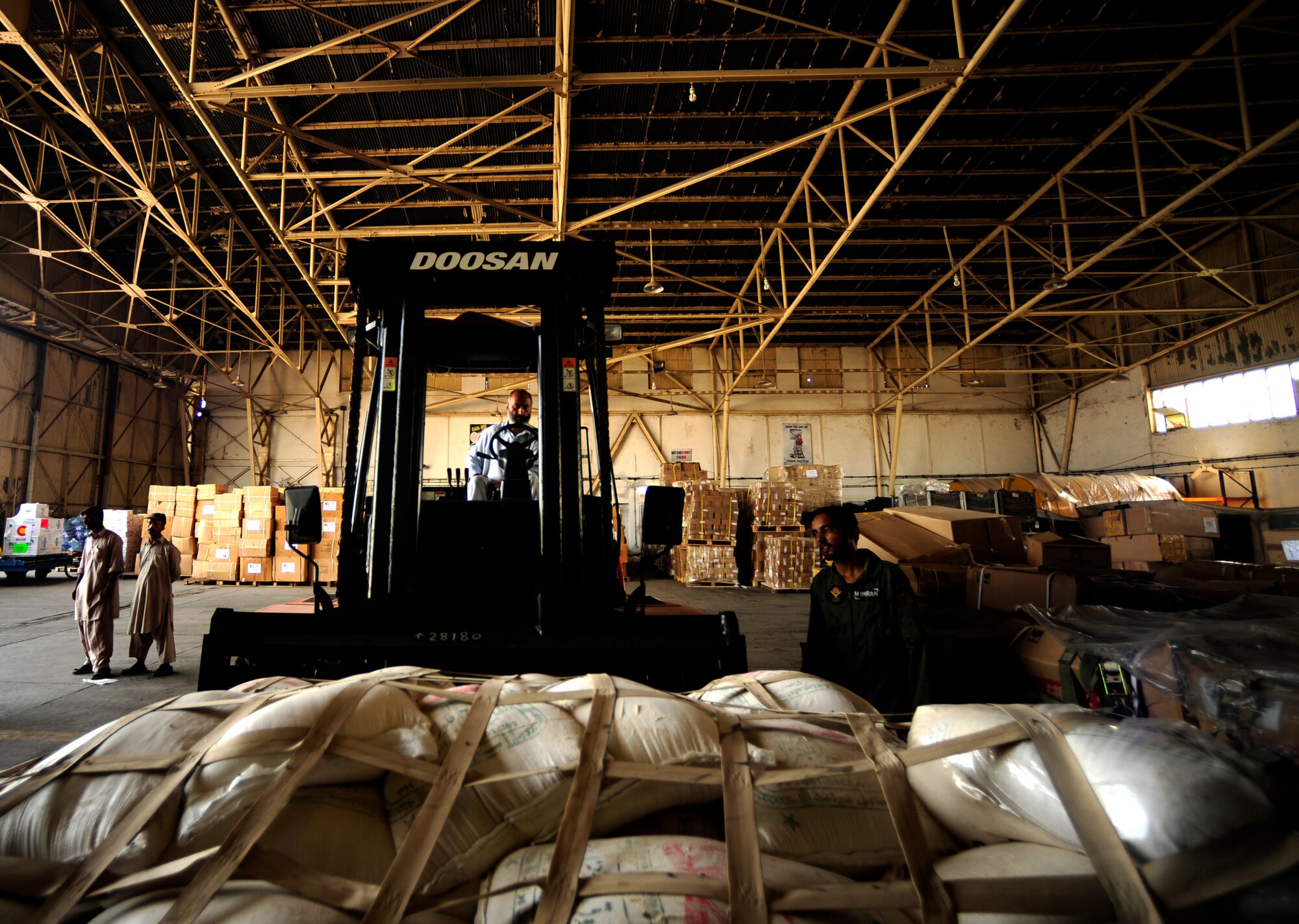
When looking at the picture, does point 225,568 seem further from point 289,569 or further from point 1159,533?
point 1159,533

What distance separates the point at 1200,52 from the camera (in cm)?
856

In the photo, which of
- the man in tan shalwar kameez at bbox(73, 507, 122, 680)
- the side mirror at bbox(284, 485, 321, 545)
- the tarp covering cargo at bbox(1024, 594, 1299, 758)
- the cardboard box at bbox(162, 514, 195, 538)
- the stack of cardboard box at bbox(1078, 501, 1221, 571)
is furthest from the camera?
the cardboard box at bbox(162, 514, 195, 538)

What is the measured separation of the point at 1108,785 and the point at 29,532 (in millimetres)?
19673

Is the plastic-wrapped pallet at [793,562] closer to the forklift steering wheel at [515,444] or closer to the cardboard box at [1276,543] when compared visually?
the cardboard box at [1276,543]

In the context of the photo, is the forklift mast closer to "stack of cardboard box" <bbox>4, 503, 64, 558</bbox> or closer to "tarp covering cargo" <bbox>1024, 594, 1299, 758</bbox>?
"tarp covering cargo" <bbox>1024, 594, 1299, 758</bbox>

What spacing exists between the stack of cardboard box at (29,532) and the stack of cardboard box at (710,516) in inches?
590

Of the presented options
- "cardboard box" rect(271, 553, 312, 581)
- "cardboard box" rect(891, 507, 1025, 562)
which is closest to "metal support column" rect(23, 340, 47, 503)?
"cardboard box" rect(271, 553, 312, 581)

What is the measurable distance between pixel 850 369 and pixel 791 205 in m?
10.1

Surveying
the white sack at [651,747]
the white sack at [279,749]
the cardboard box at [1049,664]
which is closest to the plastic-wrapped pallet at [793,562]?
the cardboard box at [1049,664]

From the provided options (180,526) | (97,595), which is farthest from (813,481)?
(180,526)

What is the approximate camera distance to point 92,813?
1.25m

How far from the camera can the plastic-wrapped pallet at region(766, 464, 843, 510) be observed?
14055 mm

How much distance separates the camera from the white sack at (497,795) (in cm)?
126

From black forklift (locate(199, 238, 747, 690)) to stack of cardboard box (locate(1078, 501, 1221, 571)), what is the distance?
23.4ft
